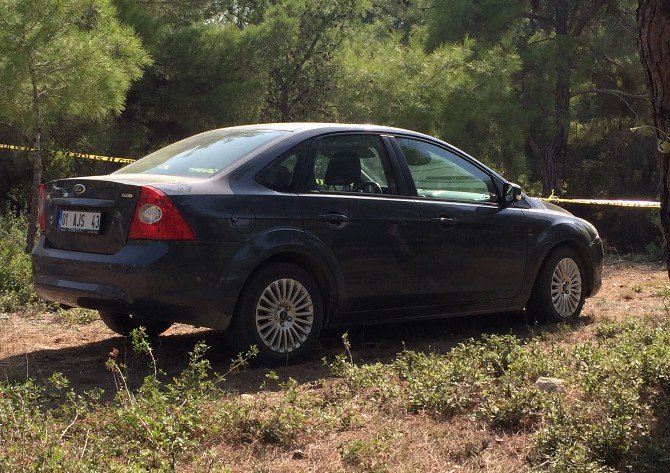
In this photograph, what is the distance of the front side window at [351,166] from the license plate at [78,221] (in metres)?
1.38

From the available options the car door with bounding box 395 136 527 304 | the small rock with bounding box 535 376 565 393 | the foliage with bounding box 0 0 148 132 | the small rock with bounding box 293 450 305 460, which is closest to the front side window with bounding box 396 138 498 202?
the car door with bounding box 395 136 527 304

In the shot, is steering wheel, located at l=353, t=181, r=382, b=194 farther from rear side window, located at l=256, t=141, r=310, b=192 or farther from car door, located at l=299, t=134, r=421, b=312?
rear side window, located at l=256, t=141, r=310, b=192

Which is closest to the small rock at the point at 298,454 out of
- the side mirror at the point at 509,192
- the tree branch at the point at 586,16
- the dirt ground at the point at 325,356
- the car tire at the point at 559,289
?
the dirt ground at the point at 325,356

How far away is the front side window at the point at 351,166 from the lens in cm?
658

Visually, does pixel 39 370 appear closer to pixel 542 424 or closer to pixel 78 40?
pixel 542 424

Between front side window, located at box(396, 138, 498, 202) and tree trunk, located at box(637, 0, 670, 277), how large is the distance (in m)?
2.42

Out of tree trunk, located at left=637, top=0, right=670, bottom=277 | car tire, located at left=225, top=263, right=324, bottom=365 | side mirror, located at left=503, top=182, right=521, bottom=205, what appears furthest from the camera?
side mirror, located at left=503, top=182, right=521, bottom=205

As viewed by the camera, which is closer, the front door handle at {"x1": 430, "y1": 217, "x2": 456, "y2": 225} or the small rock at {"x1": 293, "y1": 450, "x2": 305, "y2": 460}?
the small rock at {"x1": 293, "y1": 450, "x2": 305, "y2": 460}

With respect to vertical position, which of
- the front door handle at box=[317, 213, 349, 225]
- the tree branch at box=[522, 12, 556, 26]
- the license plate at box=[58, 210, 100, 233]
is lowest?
the license plate at box=[58, 210, 100, 233]

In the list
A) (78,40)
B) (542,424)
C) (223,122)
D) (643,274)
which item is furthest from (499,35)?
(542,424)

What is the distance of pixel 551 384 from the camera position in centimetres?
525

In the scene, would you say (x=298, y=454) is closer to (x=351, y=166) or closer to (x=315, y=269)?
(x=315, y=269)

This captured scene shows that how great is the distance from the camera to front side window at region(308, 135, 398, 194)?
21.6 ft

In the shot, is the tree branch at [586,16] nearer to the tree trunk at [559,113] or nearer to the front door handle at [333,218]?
the tree trunk at [559,113]
